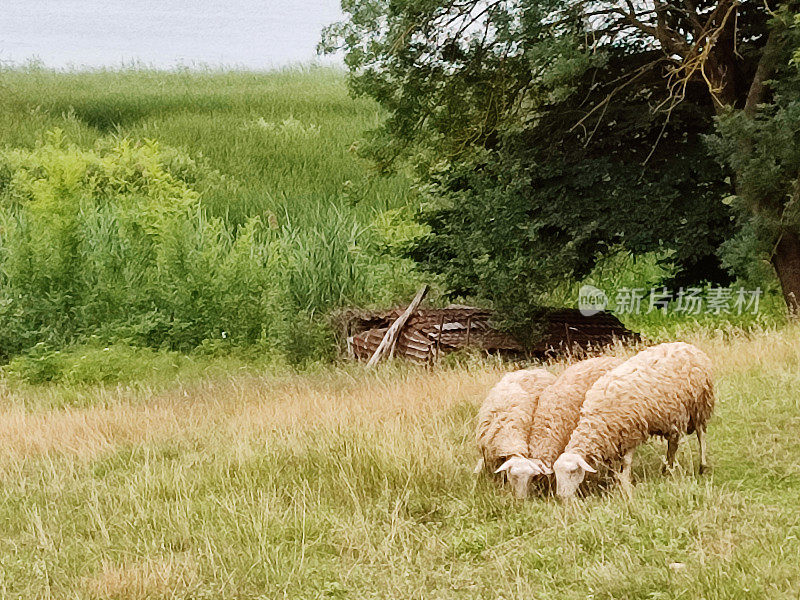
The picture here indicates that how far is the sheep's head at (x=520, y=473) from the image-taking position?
17.6 ft

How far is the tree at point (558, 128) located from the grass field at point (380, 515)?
4553 millimetres

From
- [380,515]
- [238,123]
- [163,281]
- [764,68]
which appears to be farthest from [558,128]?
[238,123]

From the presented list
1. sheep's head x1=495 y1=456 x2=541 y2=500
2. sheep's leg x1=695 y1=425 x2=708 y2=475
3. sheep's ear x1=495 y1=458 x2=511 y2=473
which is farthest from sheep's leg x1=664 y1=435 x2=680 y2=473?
sheep's ear x1=495 y1=458 x2=511 y2=473

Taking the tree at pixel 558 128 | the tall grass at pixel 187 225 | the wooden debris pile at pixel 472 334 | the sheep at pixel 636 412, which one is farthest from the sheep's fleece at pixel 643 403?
the tall grass at pixel 187 225

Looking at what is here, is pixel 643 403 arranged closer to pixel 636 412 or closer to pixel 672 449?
pixel 636 412

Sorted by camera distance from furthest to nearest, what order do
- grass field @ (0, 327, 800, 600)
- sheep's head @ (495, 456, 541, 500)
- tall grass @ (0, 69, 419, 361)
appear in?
tall grass @ (0, 69, 419, 361) < sheep's head @ (495, 456, 541, 500) < grass field @ (0, 327, 800, 600)

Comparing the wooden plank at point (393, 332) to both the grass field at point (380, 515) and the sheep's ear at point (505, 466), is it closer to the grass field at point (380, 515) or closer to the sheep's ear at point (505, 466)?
the grass field at point (380, 515)

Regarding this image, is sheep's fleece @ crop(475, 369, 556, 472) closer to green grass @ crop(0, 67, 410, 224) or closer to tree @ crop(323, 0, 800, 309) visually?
tree @ crop(323, 0, 800, 309)

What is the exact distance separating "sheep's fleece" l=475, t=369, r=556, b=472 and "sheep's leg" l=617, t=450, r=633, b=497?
0.57 meters

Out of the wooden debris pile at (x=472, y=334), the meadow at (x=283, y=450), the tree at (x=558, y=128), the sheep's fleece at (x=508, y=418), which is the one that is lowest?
the wooden debris pile at (x=472, y=334)

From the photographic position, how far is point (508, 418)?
6.01m

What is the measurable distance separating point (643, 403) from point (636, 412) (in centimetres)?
7

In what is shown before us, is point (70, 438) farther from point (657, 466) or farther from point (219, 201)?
point (219, 201)

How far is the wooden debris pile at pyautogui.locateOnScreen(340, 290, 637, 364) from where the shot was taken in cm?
1363
